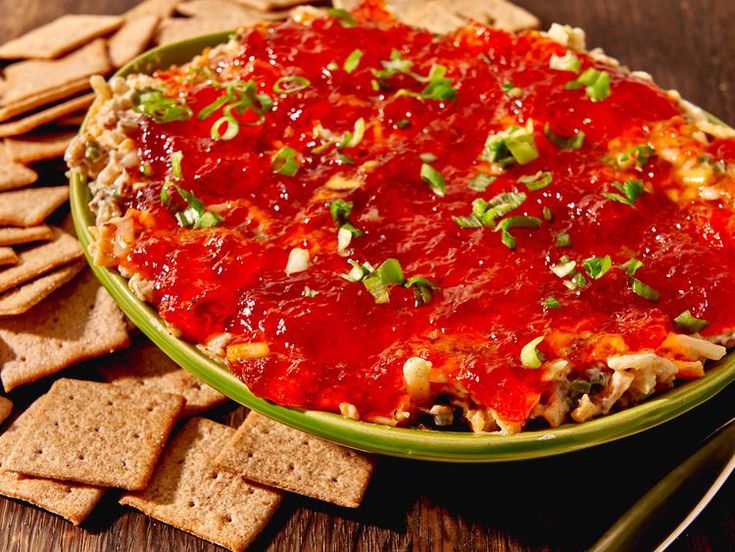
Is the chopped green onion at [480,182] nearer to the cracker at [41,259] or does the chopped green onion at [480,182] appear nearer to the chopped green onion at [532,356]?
the chopped green onion at [532,356]

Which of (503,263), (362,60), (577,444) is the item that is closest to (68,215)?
(362,60)

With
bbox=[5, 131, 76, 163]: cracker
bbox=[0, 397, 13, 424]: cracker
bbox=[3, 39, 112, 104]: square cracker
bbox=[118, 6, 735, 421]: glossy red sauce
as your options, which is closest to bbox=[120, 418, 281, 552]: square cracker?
bbox=[118, 6, 735, 421]: glossy red sauce

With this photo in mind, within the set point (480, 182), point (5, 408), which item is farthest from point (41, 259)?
point (480, 182)

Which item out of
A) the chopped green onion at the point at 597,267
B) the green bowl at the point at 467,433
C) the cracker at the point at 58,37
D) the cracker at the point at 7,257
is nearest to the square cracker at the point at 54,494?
the green bowl at the point at 467,433

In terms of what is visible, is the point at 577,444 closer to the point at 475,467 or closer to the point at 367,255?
the point at 475,467

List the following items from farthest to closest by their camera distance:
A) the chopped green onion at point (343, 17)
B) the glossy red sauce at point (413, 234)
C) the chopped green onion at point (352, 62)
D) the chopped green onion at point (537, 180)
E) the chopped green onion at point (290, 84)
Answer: the chopped green onion at point (343, 17) < the chopped green onion at point (352, 62) < the chopped green onion at point (290, 84) < the chopped green onion at point (537, 180) < the glossy red sauce at point (413, 234)

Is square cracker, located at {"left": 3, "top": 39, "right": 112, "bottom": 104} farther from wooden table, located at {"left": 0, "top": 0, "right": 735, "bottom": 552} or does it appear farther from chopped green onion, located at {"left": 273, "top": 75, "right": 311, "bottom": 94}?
wooden table, located at {"left": 0, "top": 0, "right": 735, "bottom": 552}

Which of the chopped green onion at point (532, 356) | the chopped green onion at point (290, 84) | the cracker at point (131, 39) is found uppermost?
the chopped green onion at point (290, 84)
